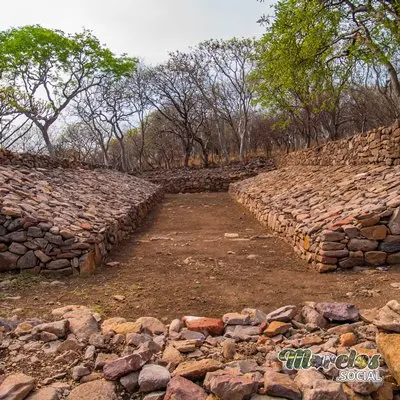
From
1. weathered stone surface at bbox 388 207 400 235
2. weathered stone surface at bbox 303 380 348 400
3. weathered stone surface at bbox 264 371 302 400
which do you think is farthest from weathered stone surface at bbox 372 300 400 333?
weathered stone surface at bbox 388 207 400 235

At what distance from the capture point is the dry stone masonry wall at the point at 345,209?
174 inches

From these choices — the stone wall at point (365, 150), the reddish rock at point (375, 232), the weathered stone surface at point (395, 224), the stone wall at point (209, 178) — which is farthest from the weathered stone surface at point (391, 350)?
the stone wall at point (209, 178)

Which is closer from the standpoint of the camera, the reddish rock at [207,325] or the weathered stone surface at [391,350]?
the weathered stone surface at [391,350]

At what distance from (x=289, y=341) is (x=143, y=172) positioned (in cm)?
2088

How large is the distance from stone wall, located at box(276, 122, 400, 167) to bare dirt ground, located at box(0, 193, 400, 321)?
10.1 feet

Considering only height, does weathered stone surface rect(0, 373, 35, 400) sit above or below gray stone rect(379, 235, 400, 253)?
below

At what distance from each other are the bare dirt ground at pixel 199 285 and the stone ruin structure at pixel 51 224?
264 mm

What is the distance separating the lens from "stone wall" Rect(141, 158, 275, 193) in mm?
19062

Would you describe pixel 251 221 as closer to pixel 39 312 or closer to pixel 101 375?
pixel 39 312

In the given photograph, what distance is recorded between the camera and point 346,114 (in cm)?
2364

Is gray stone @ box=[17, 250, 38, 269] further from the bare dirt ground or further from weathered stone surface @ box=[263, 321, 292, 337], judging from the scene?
weathered stone surface @ box=[263, 321, 292, 337]

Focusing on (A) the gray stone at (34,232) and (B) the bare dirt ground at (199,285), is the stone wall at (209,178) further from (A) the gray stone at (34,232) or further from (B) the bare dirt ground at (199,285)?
(A) the gray stone at (34,232)

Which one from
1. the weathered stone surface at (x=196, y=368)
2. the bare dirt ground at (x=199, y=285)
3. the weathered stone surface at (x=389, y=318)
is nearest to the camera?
the weathered stone surface at (x=196, y=368)

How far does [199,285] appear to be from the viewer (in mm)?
4078
